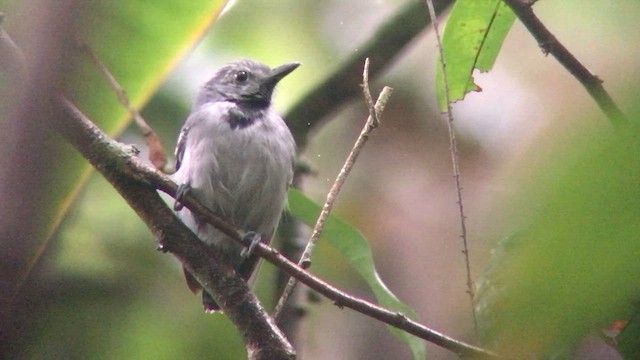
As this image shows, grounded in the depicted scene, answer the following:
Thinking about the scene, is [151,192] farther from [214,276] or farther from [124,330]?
[124,330]

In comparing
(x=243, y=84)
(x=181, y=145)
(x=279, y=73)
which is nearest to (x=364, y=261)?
(x=181, y=145)

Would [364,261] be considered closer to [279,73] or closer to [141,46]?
[141,46]

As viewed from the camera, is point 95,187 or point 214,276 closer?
point 214,276

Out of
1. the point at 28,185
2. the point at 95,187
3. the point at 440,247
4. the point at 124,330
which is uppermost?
the point at 28,185

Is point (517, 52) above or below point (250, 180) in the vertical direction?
above

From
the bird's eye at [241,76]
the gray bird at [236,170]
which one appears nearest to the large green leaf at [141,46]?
the gray bird at [236,170]

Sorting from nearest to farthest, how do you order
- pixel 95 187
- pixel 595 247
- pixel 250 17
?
pixel 595 247
pixel 95 187
pixel 250 17

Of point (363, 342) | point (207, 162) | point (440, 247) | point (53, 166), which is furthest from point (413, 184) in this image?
point (53, 166)
